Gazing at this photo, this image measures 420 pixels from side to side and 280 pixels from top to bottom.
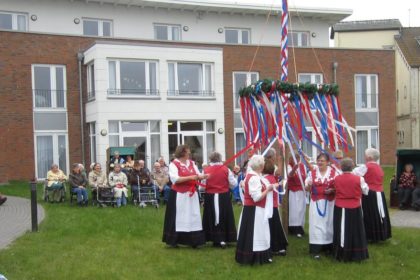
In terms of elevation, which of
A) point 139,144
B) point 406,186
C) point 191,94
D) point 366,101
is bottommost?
point 406,186

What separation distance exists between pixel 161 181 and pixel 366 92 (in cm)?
1596

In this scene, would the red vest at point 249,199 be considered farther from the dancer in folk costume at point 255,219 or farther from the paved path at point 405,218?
the paved path at point 405,218

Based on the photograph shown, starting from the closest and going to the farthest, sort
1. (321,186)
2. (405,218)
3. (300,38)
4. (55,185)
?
(321,186), (405,218), (55,185), (300,38)

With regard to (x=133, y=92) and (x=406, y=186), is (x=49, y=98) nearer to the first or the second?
(x=133, y=92)

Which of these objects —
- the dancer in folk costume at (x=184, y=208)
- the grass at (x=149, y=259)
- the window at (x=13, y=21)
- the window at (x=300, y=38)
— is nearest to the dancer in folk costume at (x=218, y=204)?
the dancer in folk costume at (x=184, y=208)

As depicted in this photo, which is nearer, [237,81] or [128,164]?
[128,164]

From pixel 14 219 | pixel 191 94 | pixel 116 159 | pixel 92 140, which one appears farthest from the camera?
pixel 191 94

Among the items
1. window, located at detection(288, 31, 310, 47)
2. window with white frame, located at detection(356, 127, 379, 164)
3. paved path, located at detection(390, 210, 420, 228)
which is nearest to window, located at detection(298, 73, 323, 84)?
window with white frame, located at detection(356, 127, 379, 164)

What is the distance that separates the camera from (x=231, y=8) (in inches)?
1080

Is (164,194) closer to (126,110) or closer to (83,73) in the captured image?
(126,110)

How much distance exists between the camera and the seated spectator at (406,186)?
44.2 feet

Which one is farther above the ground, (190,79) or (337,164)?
(190,79)

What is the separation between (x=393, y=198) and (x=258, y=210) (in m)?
7.41

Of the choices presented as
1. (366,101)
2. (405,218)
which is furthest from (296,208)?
(366,101)
